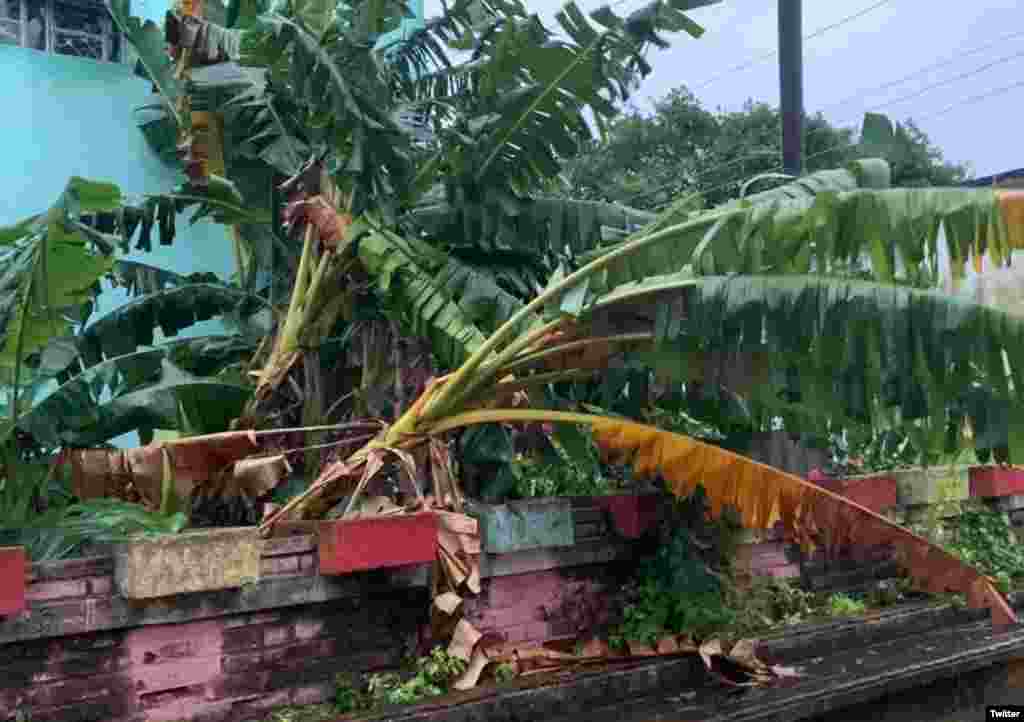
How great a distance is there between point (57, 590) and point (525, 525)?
86.8 inches

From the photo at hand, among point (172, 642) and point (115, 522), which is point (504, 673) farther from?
point (115, 522)

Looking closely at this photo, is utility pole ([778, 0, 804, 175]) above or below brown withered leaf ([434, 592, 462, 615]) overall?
above

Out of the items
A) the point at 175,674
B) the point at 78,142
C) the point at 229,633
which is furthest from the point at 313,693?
the point at 78,142

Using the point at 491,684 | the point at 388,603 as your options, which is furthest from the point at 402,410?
the point at 491,684

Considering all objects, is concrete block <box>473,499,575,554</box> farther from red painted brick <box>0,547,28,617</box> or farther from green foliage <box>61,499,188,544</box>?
red painted brick <box>0,547,28,617</box>

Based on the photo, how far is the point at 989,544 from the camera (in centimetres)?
778

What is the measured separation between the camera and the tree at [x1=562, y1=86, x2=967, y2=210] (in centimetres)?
1897

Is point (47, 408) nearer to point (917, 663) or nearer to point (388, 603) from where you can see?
point (388, 603)

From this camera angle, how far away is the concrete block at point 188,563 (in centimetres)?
393

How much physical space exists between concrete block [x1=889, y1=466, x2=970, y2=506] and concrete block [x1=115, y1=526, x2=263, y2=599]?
4.92m

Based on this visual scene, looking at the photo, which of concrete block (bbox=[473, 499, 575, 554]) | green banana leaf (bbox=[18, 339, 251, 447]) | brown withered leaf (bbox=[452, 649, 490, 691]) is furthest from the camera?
green banana leaf (bbox=[18, 339, 251, 447])

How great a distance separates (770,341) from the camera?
451cm

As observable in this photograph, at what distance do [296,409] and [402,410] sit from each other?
0.73 metres

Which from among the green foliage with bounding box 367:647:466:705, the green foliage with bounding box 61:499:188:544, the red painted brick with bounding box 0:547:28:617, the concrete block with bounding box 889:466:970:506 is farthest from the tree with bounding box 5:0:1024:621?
the concrete block with bounding box 889:466:970:506
